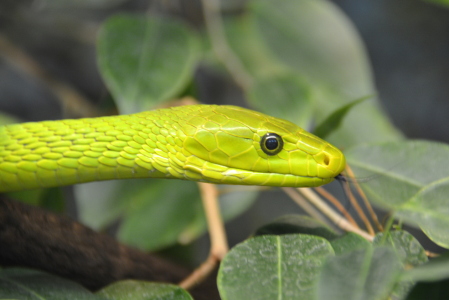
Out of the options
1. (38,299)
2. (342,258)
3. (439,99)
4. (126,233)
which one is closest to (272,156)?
(342,258)

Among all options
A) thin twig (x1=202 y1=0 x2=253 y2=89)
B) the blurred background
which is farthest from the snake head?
the blurred background

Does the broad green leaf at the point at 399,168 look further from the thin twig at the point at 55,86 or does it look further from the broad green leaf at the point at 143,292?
the thin twig at the point at 55,86

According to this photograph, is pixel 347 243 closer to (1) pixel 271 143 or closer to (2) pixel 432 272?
(2) pixel 432 272

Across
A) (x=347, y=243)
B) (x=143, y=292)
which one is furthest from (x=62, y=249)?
(x=347, y=243)

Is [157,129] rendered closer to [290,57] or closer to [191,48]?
[191,48]

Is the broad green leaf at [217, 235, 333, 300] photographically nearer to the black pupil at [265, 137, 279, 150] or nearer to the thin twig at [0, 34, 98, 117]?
the black pupil at [265, 137, 279, 150]

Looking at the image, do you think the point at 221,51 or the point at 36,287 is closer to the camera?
the point at 36,287

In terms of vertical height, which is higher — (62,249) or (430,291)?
(430,291)
